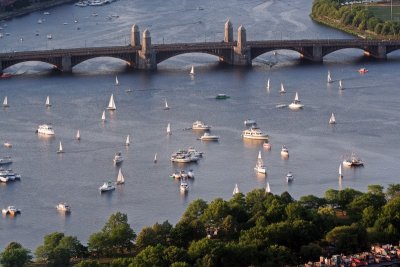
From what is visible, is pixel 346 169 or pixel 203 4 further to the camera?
pixel 203 4

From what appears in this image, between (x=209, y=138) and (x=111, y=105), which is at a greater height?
(x=111, y=105)

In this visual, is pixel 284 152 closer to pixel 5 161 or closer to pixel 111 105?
pixel 5 161

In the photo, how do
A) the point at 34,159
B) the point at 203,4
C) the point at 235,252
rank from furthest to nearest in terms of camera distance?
the point at 203,4
the point at 34,159
the point at 235,252

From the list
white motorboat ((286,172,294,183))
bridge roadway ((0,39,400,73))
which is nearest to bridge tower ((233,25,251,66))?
bridge roadway ((0,39,400,73))

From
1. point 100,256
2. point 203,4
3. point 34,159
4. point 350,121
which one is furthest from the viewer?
point 203,4

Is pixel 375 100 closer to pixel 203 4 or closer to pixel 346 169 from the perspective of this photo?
pixel 346 169

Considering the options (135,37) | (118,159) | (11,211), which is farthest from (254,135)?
(135,37)

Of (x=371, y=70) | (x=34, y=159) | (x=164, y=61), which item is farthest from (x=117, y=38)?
(x=34, y=159)
